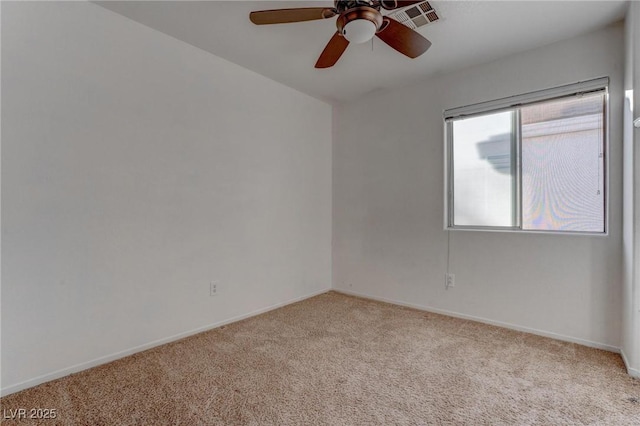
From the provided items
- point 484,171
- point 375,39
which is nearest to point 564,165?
point 484,171

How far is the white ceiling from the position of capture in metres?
2.03

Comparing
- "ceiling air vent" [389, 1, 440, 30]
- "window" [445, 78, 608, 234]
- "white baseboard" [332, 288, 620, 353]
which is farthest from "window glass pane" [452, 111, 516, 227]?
"ceiling air vent" [389, 1, 440, 30]

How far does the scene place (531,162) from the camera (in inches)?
103

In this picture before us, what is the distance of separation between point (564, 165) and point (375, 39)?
1.81 m

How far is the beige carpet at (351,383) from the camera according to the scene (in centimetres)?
155

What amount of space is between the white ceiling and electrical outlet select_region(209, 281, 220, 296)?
200 centimetres

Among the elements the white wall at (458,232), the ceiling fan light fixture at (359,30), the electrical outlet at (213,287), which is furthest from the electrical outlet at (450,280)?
the ceiling fan light fixture at (359,30)

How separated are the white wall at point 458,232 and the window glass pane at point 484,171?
177 millimetres

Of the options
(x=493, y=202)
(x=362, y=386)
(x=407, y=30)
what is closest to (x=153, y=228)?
(x=362, y=386)

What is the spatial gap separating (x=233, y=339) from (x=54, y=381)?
3.59ft

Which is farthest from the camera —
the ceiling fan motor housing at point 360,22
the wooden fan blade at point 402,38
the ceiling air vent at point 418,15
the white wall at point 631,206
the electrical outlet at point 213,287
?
the electrical outlet at point 213,287

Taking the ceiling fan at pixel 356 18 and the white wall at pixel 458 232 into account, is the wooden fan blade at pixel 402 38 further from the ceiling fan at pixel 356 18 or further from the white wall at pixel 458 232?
the white wall at pixel 458 232

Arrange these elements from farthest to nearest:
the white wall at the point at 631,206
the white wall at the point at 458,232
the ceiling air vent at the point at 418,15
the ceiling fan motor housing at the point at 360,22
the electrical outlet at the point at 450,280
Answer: the electrical outlet at the point at 450,280 < the white wall at the point at 458,232 < the ceiling air vent at the point at 418,15 < the white wall at the point at 631,206 < the ceiling fan motor housing at the point at 360,22

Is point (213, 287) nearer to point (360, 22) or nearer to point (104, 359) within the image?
point (104, 359)
